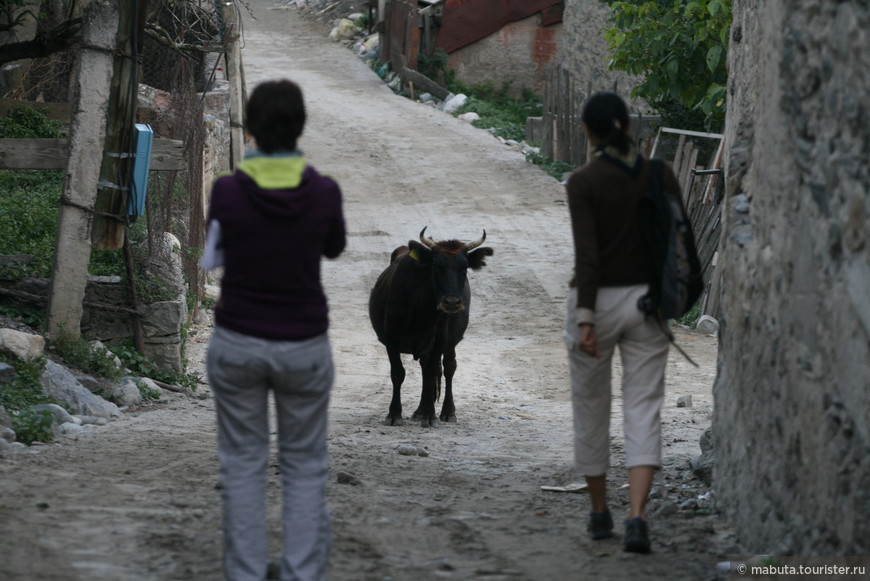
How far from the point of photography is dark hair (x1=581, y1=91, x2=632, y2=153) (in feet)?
14.5

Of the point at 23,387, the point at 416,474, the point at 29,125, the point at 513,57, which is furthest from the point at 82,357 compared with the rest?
the point at 513,57

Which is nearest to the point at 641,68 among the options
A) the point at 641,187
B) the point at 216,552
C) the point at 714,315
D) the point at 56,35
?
the point at 714,315

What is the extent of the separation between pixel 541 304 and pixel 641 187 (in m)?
10.7

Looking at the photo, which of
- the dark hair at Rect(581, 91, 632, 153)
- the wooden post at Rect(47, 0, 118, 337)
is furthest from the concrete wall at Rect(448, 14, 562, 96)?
the dark hair at Rect(581, 91, 632, 153)

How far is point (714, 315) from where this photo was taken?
1386 centimetres

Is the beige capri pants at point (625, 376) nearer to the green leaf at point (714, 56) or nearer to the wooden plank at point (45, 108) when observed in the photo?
the green leaf at point (714, 56)

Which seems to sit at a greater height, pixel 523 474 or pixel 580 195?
pixel 580 195

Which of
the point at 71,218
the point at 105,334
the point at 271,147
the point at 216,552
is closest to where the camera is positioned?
the point at 271,147

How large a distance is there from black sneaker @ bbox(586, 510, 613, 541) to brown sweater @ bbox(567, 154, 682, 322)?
96 centimetres

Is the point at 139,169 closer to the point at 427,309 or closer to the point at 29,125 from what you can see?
the point at 427,309

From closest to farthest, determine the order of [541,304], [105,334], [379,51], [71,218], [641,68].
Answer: [71,218]
[105,334]
[641,68]
[541,304]
[379,51]

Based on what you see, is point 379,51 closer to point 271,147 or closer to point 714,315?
point 714,315

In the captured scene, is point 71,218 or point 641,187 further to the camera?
point 71,218

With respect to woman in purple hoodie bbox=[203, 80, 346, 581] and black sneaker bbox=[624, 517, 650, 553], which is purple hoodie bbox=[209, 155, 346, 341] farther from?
black sneaker bbox=[624, 517, 650, 553]
